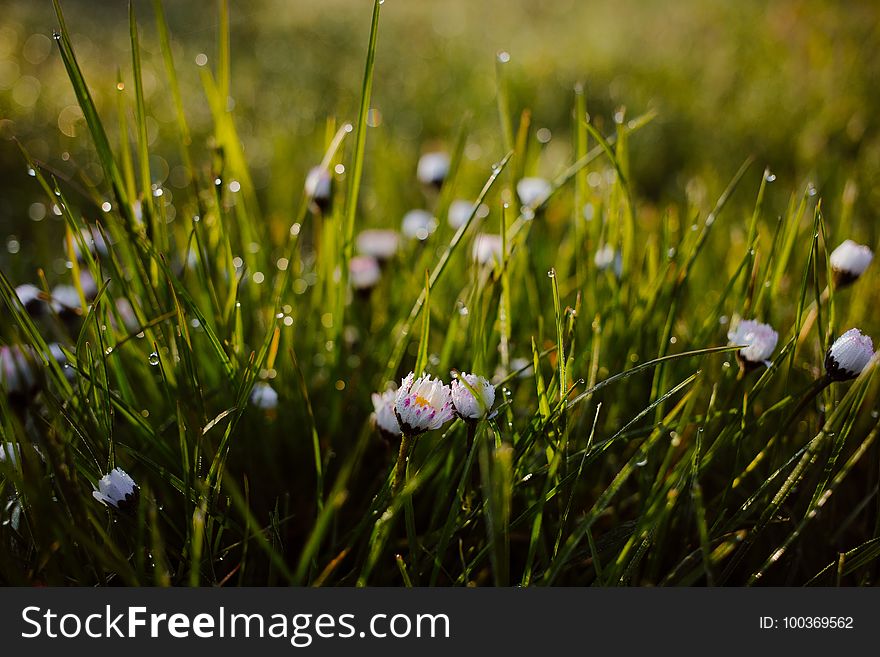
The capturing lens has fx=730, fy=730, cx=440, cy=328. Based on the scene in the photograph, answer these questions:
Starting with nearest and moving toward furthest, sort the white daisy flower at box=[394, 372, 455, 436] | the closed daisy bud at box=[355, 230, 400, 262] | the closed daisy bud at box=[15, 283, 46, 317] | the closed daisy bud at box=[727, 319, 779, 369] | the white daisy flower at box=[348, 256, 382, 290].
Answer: the white daisy flower at box=[394, 372, 455, 436], the closed daisy bud at box=[727, 319, 779, 369], the closed daisy bud at box=[15, 283, 46, 317], the white daisy flower at box=[348, 256, 382, 290], the closed daisy bud at box=[355, 230, 400, 262]

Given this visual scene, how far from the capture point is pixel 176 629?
2.00 feet

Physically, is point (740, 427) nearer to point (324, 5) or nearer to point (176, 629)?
point (176, 629)

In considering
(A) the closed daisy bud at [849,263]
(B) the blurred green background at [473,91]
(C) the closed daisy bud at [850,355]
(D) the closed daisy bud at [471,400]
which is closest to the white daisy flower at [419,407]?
(D) the closed daisy bud at [471,400]

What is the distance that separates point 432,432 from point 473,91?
1.93 m

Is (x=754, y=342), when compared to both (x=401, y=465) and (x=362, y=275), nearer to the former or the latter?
(x=401, y=465)

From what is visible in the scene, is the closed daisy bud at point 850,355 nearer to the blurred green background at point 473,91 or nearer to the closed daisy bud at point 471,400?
the closed daisy bud at point 471,400

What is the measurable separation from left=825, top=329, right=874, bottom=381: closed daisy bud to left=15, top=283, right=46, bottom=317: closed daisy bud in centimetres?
86

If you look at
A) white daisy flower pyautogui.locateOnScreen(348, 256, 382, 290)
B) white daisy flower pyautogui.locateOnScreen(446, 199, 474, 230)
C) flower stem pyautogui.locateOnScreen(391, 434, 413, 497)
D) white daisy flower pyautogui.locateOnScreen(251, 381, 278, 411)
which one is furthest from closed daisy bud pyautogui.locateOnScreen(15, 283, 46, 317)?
white daisy flower pyautogui.locateOnScreen(446, 199, 474, 230)

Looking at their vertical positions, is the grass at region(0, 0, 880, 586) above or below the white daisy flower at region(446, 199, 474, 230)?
below

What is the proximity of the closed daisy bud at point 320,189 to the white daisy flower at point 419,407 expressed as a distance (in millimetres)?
422

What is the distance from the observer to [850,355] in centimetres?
A: 66

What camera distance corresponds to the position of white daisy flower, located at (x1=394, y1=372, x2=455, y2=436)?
2.00 feet

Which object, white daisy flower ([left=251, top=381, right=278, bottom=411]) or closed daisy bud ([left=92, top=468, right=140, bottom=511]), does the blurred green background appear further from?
closed daisy bud ([left=92, top=468, right=140, bottom=511])

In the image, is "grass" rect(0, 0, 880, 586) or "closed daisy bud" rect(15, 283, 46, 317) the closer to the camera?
"grass" rect(0, 0, 880, 586)
